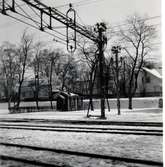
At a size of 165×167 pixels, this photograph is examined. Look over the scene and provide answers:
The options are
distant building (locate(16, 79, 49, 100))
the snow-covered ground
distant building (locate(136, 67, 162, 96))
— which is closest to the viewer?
the snow-covered ground

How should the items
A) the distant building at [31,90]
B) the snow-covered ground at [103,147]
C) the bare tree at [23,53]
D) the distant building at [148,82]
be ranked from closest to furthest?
the snow-covered ground at [103,147] → the bare tree at [23,53] → the distant building at [148,82] → the distant building at [31,90]

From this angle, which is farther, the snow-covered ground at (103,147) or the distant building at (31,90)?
the distant building at (31,90)

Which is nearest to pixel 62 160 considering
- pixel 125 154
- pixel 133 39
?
pixel 125 154

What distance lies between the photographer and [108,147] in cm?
774

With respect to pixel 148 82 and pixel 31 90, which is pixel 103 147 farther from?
pixel 31 90

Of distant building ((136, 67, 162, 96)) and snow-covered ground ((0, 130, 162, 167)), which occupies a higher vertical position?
distant building ((136, 67, 162, 96))

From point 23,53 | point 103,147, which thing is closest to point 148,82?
point 23,53

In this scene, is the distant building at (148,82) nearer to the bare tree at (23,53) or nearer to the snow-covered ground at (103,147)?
the bare tree at (23,53)

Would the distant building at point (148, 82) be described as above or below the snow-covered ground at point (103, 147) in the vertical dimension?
above

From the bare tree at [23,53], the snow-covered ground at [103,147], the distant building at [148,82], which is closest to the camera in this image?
the snow-covered ground at [103,147]

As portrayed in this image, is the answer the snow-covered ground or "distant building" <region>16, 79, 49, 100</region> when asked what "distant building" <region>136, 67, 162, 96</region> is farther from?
the snow-covered ground

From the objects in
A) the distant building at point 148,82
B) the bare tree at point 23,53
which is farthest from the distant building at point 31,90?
the bare tree at point 23,53

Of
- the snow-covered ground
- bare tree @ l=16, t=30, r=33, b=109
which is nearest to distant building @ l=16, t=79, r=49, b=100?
bare tree @ l=16, t=30, r=33, b=109

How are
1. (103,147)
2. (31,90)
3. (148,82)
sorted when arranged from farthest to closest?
(31,90), (148,82), (103,147)
